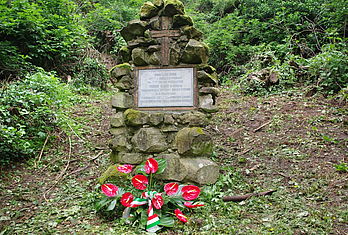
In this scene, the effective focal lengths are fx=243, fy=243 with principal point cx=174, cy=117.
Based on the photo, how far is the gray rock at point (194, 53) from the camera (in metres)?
3.45

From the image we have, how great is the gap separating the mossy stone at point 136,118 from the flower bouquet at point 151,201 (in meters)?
0.75

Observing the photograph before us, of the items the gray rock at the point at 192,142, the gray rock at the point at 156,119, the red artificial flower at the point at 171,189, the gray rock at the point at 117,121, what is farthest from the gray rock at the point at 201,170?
the gray rock at the point at 117,121

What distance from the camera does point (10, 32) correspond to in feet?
19.7

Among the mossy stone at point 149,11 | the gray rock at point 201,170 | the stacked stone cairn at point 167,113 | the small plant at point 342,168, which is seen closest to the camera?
the small plant at point 342,168

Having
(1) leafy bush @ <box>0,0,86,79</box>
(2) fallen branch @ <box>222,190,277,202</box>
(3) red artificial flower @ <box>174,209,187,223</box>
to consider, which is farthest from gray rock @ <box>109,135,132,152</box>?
(1) leafy bush @ <box>0,0,86,79</box>

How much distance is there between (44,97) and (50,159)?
1.08m

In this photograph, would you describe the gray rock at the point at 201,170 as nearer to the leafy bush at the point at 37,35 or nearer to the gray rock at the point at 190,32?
the gray rock at the point at 190,32

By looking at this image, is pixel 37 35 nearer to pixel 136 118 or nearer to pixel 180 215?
pixel 136 118

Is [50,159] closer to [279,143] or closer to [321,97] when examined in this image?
[279,143]

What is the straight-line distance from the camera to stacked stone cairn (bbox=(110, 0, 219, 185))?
3.31 meters

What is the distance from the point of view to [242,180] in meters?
3.43

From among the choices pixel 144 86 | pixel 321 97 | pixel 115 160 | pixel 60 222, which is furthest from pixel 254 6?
pixel 60 222

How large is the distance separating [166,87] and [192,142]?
91 centimetres

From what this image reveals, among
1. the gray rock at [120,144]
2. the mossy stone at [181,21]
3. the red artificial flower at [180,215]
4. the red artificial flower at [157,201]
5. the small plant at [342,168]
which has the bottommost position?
the red artificial flower at [180,215]
